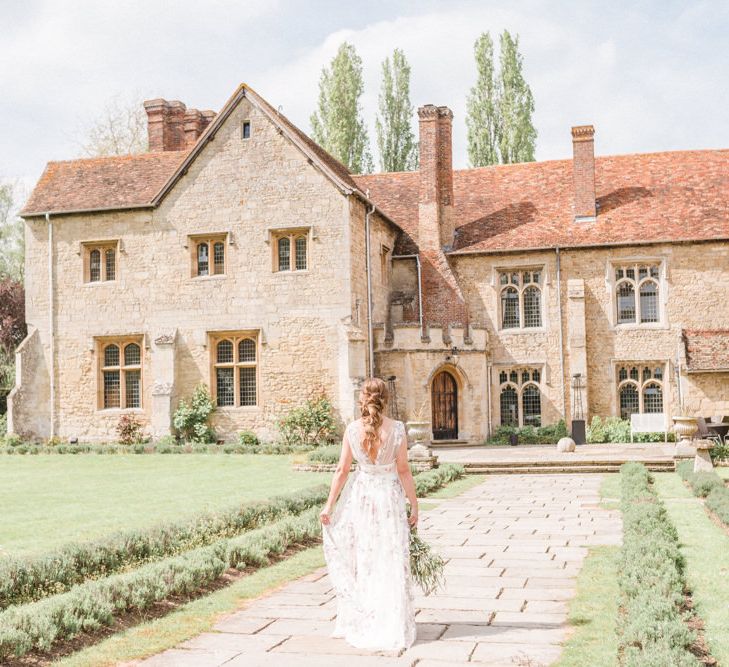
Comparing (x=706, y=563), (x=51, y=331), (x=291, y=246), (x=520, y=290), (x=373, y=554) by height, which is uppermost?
(x=291, y=246)

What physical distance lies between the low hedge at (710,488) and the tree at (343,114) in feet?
93.3

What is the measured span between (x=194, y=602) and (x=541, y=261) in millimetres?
22179

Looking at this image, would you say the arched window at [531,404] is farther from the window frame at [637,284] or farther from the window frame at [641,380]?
the window frame at [637,284]

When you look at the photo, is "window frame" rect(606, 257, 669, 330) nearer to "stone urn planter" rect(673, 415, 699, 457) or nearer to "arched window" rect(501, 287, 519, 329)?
"arched window" rect(501, 287, 519, 329)

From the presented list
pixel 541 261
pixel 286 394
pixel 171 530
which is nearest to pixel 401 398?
pixel 286 394

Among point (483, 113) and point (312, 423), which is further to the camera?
point (483, 113)

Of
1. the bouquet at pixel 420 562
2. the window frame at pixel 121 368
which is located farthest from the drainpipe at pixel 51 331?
the bouquet at pixel 420 562

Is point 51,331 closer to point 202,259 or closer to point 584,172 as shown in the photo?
point 202,259

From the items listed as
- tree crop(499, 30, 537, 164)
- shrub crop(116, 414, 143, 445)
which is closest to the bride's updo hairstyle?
shrub crop(116, 414, 143, 445)

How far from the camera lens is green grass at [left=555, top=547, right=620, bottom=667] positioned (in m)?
5.79

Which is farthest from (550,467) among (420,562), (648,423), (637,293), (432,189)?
(420,562)

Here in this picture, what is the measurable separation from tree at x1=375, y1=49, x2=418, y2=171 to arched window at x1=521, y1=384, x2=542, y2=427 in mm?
18345

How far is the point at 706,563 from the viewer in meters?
8.95

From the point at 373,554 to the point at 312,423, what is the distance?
17985 millimetres
